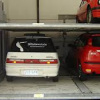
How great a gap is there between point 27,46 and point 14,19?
464 centimetres

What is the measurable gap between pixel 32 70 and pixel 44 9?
5.58 metres

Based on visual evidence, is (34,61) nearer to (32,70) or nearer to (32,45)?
(32,70)

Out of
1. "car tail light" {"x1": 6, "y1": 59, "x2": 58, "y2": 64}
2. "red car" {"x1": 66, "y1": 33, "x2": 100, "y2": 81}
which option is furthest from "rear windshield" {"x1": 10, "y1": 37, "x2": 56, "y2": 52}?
"red car" {"x1": 66, "y1": 33, "x2": 100, "y2": 81}

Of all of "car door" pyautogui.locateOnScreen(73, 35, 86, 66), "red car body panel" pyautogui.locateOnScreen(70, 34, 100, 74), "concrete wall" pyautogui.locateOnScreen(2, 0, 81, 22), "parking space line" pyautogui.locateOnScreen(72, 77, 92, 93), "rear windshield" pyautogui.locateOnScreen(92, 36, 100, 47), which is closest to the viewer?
"parking space line" pyautogui.locateOnScreen(72, 77, 92, 93)

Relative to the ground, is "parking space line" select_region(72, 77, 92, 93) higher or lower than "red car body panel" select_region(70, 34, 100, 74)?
lower

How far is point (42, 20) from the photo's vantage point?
40.8 feet

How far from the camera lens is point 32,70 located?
297 inches

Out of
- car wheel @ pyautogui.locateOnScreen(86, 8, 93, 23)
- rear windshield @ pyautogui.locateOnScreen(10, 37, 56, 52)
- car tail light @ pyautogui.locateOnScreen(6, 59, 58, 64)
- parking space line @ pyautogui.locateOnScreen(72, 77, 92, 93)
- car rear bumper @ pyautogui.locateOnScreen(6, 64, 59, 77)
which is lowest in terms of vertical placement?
parking space line @ pyautogui.locateOnScreen(72, 77, 92, 93)

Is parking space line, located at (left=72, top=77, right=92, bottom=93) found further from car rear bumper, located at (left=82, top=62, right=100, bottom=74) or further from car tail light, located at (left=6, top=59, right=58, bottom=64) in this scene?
car tail light, located at (left=6, top=59, right=58, bottom=64)

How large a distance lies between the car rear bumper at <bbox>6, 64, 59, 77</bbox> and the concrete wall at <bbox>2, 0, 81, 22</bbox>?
5.16 meters

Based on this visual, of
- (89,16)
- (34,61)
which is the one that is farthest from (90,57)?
(34,61)

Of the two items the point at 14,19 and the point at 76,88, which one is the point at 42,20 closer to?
the point at 14,19

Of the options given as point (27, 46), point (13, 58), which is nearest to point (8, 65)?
point (13, 58)

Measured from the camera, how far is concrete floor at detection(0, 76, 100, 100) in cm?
590
